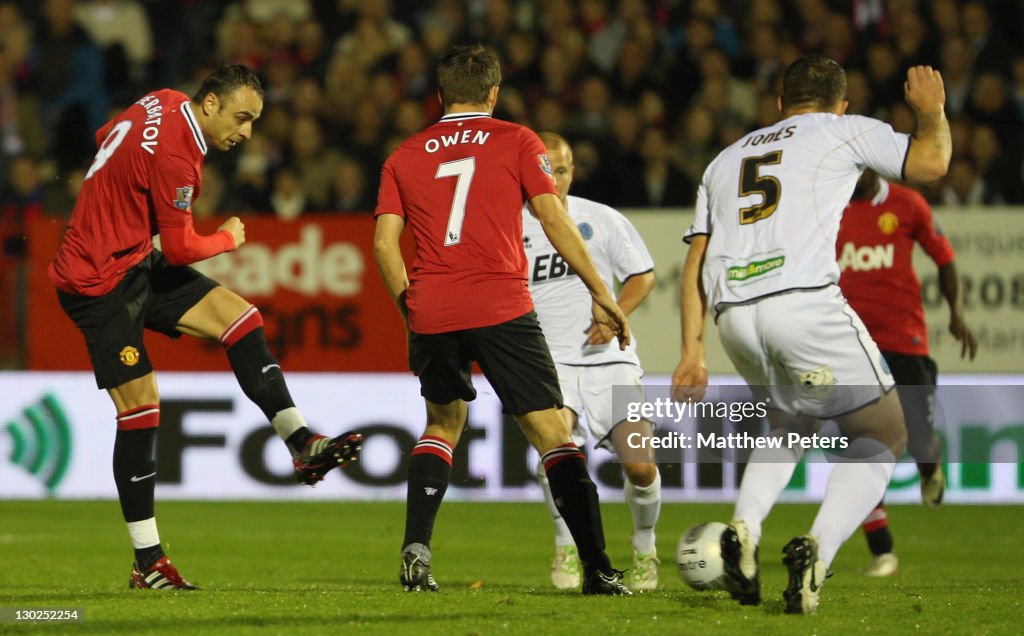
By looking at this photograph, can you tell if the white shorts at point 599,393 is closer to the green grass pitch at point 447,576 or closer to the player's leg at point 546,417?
the green grass pitch at point 447,576

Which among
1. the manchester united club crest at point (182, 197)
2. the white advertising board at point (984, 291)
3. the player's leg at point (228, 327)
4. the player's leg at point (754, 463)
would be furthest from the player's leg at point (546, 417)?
the white advertising board at point (984, 291)

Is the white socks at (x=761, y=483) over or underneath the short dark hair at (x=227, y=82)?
underneath

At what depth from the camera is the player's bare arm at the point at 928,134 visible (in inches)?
210

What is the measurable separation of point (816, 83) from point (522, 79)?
8.69m

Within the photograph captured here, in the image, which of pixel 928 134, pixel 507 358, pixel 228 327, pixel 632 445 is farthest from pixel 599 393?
pixel 928 134

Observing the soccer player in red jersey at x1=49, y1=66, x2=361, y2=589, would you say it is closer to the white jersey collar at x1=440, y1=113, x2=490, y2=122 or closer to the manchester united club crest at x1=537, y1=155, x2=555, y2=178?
the white jersey collar at x1=440, y1=113, x2=490, y2=122

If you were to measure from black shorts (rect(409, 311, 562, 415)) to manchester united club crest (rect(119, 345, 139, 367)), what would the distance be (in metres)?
1.33

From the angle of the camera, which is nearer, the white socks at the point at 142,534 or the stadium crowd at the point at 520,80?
the white socks at the point at 142,534

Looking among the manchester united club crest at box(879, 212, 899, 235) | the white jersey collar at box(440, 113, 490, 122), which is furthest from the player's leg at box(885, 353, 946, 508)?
the white jersey collar at box(440, 113, 490, 122)

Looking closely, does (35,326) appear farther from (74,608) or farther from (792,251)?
(792,251)

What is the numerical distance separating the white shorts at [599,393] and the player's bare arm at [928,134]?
245 cm

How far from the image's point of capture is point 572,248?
226 inches

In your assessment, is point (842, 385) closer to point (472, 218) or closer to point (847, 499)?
point (847, 499)

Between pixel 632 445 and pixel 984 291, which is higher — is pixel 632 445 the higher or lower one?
the lower one
